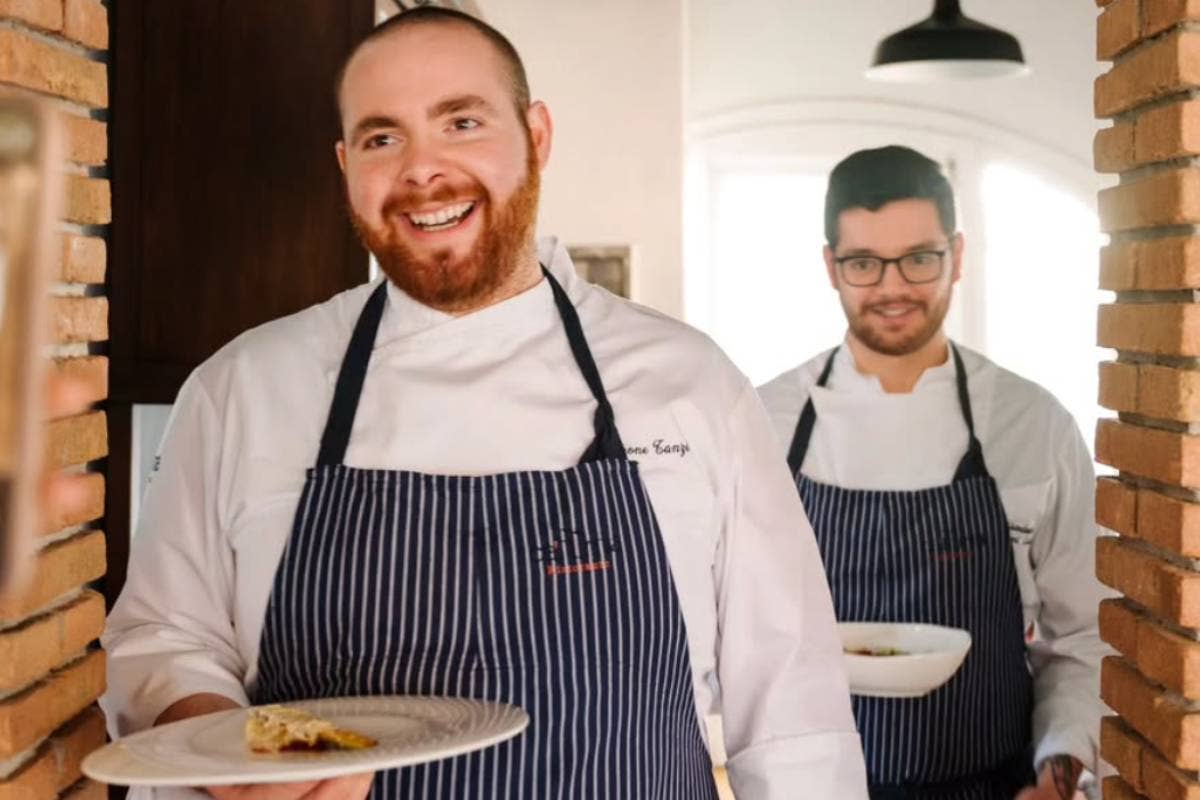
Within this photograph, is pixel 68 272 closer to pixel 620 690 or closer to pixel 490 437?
pixel 490 437

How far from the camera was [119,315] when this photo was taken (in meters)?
3.05

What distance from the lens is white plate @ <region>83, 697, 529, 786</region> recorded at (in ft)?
4.51

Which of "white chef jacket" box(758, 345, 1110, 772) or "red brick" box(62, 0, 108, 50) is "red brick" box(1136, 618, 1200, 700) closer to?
"white chef jacket" box(758, 345, 1110, 772)

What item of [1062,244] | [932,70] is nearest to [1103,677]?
[932,70]

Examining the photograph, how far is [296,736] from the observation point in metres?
1.57

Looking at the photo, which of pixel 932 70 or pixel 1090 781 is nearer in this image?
pixel 1090 781

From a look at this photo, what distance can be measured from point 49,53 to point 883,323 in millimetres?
1992

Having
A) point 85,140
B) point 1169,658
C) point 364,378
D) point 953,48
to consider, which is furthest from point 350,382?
point 953,48

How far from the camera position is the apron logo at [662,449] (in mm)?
2117

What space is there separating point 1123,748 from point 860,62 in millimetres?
5974

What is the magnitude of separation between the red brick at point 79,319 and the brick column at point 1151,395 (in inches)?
46.2

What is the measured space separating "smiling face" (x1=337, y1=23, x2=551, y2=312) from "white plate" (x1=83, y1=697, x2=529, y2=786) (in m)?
0.61

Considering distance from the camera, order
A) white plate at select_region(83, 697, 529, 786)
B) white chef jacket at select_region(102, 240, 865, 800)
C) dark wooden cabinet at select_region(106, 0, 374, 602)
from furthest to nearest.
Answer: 1. dark wooden cabinet at select_region(106, 0, 374, 602)
2. white chef jacket at select_region(102, 240, 865, 800)
3. white plate at select_region(83, 697, 529, 786)

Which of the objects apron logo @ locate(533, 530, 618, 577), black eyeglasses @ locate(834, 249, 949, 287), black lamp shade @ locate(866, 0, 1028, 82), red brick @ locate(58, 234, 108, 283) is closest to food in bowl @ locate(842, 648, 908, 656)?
black eyeglasses @ locate(834, 249, 949, 287)
